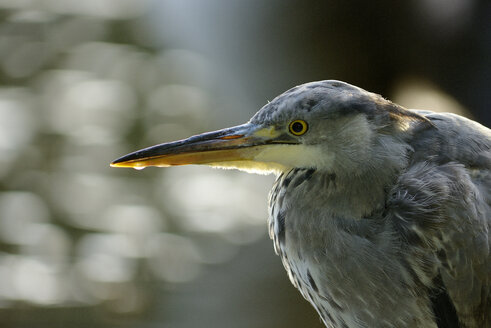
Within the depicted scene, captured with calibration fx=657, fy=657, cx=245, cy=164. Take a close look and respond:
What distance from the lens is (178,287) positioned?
3.84 meters

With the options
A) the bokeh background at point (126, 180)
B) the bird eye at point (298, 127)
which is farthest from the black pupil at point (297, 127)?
the bokeh background at point (126, 180)

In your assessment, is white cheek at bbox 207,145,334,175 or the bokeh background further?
the bokeh background

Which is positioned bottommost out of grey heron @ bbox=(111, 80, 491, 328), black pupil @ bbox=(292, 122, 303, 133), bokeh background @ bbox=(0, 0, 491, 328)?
bokeh background @ bbox=(0, 0, 491, 328)

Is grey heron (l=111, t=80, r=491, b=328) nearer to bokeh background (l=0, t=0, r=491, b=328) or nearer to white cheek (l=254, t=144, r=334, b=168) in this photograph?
white cheek (l=254, t=144, r=334, b=168)

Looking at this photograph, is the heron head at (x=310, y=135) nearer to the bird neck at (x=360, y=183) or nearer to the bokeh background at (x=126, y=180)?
the bird neck at (x=360, y=183)

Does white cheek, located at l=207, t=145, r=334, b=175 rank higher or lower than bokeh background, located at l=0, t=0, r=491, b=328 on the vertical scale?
higher

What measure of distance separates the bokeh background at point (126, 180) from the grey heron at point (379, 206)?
2371 millimetres

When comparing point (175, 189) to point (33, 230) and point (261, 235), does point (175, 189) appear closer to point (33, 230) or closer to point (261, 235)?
point (261, 235)

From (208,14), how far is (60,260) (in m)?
1.70

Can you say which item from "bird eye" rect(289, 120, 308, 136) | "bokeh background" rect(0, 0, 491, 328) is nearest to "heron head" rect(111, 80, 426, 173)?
"bird eye" rect(289, 120, 308, 136)

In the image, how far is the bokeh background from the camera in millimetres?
3760

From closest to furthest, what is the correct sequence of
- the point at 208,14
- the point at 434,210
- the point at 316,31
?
1. the point at 434,210
2. the point at 316,31
3. the point at 208,14

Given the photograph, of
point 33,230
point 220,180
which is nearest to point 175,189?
point 220,180

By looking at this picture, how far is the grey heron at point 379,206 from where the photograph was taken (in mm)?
1187
